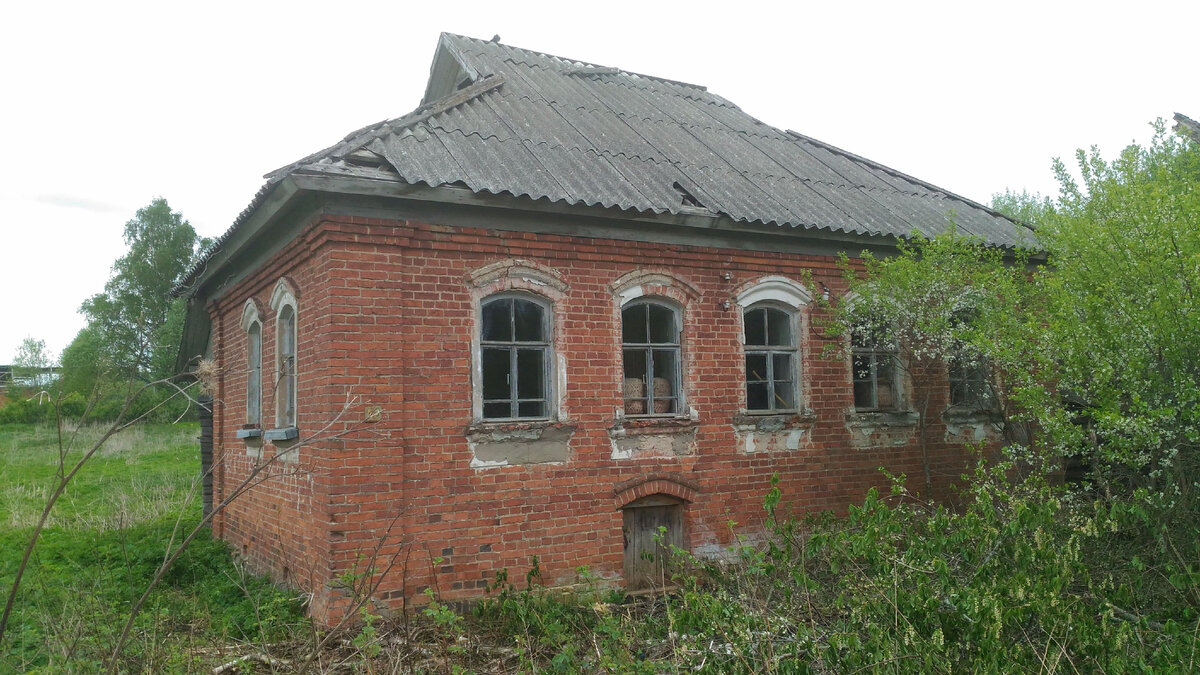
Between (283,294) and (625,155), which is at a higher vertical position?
(625,155)

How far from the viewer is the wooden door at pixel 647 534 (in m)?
8.38

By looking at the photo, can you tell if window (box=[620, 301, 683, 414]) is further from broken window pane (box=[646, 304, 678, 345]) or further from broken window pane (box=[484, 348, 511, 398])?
broken window pane (box=[484, 348, 511, 398])

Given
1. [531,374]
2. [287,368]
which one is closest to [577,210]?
[531,374]

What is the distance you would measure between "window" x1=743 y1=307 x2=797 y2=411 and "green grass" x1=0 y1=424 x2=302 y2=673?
5280 mm

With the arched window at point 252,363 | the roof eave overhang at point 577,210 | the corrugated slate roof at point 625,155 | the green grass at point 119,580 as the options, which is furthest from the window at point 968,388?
the arched window at point 252,363

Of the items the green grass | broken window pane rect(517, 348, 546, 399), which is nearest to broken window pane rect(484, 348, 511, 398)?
broken window pane rect(517, 348, 546, 399)

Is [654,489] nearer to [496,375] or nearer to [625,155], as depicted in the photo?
[496,375]

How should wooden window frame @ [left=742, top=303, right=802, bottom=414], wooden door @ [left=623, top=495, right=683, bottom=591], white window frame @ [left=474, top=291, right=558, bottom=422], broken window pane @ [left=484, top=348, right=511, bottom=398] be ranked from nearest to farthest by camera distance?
1. white window frame @ [left=474, top=291, right=558, bottom=422]
2. broken window pane @ [left=484, top=348, right=511, bottom=398]
3. wooden door @ [left=623, top=495, right=683, bottom=591]
4. wooden window frame @ [left=742, top=303, right=802, bottom=414]

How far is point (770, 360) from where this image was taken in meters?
9.40

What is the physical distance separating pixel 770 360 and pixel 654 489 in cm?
217

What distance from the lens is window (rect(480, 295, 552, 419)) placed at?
26.0 ft

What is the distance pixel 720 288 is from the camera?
29.5 feet

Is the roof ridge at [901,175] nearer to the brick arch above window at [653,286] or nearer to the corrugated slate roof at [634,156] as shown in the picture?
the corrugated slate roof at [634,156]

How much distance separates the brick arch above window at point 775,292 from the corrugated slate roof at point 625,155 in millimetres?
695
